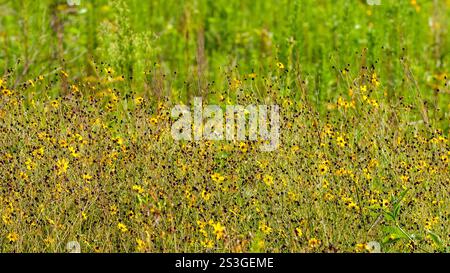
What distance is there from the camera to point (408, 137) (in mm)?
4797

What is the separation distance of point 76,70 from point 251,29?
5.08ft

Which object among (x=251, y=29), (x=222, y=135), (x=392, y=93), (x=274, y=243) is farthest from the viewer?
(x=251, y=29)

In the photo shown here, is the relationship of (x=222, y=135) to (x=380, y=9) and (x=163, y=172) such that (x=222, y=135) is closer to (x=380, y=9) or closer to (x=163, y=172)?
(x=163, y=172)

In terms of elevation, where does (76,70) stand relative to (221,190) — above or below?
above

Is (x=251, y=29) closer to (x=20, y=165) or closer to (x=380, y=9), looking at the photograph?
(x=380, y=9)

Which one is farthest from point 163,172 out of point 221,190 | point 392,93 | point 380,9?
Answer: point 380,9

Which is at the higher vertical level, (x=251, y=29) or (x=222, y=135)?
(x=251, y=29)

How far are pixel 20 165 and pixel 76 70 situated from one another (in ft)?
8.42

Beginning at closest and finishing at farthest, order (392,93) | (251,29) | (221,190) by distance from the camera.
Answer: (221,190)
(392,93)
(251,29)

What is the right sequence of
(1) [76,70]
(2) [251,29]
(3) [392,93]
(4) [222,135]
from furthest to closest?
(2) [251,29] → (1) [76,70] → (3) [392,93] → (4) [222,135]

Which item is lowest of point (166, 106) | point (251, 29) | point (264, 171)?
point (264, 171)

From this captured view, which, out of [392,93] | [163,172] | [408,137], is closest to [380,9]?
[392,93]

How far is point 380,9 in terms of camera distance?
666 cm

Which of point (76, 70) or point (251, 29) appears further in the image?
point (251, 29)
